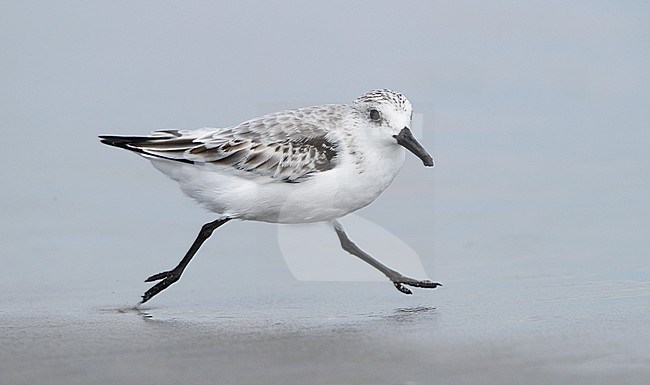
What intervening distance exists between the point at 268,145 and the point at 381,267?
3.64 feet

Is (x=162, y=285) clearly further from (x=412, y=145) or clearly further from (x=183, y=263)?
(x=412, y=145)

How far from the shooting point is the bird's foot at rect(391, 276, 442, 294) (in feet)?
21.0

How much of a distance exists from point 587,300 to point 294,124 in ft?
6.42

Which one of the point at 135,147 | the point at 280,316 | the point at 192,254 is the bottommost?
the point at 280,316

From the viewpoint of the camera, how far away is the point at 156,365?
4.15m

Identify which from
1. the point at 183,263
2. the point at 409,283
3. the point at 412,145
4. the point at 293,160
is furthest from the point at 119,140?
the point at 409,283

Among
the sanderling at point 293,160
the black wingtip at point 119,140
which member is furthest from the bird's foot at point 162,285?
the black wingtip at point 119,140

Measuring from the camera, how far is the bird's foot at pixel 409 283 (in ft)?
21.0

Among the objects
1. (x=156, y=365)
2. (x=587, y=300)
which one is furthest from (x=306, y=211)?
(x=156, y=365)

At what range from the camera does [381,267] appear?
6.57 m

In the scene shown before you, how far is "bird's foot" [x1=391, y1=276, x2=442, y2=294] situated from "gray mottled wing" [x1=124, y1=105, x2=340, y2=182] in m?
Answer: 0.95

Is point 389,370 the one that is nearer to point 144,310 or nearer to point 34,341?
point 34,341

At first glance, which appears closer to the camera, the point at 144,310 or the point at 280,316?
the point at 280,316

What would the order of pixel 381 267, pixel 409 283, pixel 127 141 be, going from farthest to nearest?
pixel 381 267
pixel 409 283
pixel 127 141
